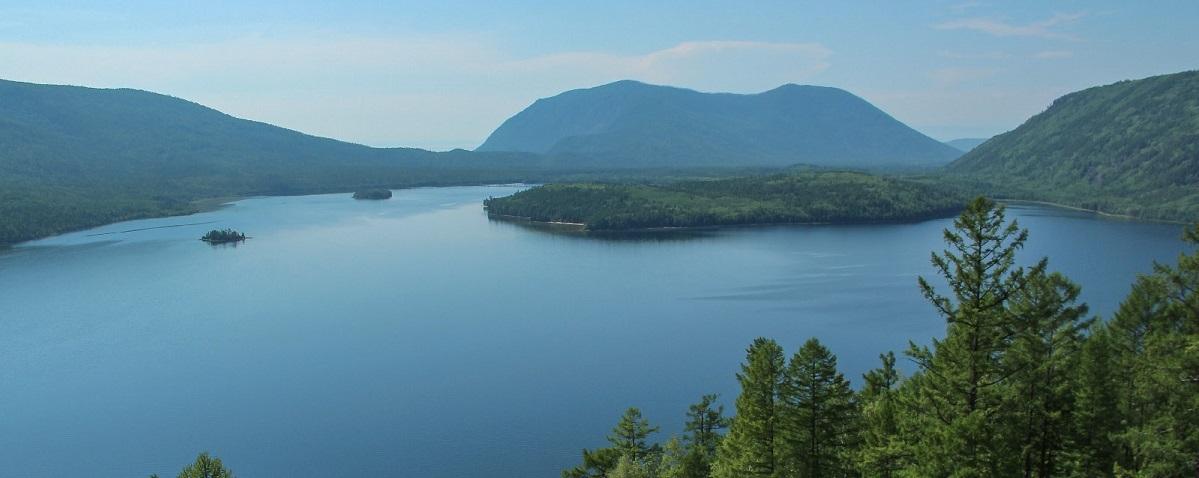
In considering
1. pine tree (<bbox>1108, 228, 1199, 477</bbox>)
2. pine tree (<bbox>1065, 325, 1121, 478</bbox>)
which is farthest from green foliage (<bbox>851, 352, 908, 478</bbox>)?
pine tree (<bbox>1108, 228, 1199, 477</bbox>)

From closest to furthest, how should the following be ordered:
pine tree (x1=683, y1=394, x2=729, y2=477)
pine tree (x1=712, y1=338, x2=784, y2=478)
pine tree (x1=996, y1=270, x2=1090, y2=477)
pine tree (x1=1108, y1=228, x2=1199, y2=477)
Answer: pine tree (x1=1108, y1=228, x2=1199, y2=477) < pine tree (x1=996, y1=270, x2=1090, y2=477) < pine tree (x1=712, y1=338, x2=784, y2=478) < pine tree (x1=683, y1=394, x2=729, y2=477)

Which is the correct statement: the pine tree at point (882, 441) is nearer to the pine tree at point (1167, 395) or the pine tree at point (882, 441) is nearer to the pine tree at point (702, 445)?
the pine tree at point (1167, 395)

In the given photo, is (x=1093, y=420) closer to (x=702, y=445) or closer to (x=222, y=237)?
(x=702, y=445)

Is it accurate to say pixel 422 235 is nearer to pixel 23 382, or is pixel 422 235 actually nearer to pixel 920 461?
pixel 23 382

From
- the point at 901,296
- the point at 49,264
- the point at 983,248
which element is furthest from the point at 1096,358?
the point at 49,264

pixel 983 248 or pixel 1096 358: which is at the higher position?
pixel 983 248

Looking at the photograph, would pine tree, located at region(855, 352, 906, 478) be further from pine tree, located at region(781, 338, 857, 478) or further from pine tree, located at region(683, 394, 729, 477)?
pine tree, located at region(683, 394, 729, 477)
